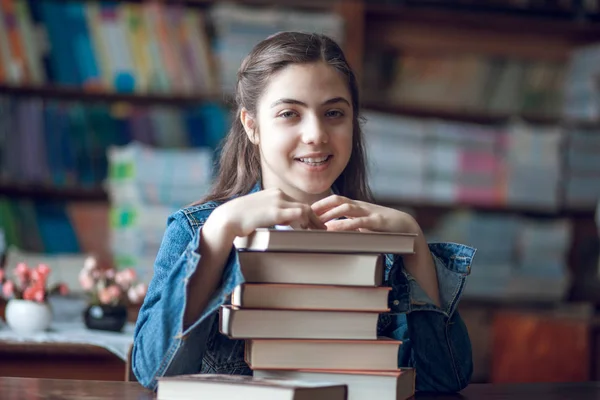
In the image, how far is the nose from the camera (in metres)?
1.34

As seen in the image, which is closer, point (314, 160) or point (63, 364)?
point (314, 160)

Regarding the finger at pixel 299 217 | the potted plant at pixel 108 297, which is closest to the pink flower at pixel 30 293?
the potted plant at pixel 108 297

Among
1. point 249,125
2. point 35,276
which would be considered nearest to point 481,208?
point 35,276

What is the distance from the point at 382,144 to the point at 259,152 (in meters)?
1.90

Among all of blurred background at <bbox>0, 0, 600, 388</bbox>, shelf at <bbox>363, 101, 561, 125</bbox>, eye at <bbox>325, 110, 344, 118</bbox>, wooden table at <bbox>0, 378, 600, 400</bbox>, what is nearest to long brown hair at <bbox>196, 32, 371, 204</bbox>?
eye at <bbox>325, 110, 344, 118</bbox>

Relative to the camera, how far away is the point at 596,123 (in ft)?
11.9

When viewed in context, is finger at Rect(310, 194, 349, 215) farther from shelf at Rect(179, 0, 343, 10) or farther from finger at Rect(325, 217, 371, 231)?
shelf at Rect(179, 0, 343, 10)

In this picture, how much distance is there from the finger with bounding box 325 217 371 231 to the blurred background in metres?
1.76

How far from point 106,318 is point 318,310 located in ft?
4.62

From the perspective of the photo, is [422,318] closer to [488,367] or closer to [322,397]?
[322,397]

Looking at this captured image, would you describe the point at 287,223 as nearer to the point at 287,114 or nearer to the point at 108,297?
the point at 287,114

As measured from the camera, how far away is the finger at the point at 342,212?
1186mm

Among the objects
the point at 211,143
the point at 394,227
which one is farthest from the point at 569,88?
the point at 394,227

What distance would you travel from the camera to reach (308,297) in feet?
3.38
